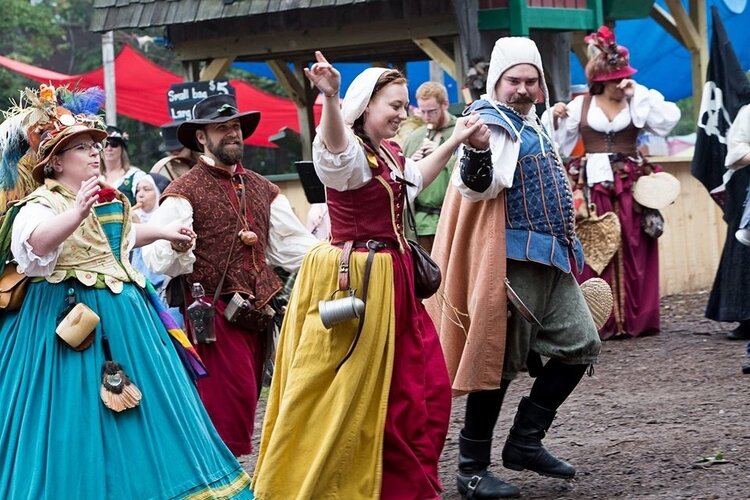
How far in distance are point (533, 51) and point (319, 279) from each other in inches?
49.8

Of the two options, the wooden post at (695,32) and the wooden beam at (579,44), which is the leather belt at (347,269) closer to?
the wooden beam at (579,44)

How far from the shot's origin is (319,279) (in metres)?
4.94

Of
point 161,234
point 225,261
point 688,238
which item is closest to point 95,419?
point 161,234

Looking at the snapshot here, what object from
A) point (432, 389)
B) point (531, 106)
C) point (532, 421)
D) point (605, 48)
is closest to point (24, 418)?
point (432, 389)

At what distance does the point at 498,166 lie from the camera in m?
Answer: 5.11

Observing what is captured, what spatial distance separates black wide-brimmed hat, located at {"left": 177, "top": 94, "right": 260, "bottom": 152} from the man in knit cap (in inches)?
51.4

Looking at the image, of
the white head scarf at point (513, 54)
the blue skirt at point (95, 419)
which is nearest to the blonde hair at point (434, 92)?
the white head scarf at point (513, 54)

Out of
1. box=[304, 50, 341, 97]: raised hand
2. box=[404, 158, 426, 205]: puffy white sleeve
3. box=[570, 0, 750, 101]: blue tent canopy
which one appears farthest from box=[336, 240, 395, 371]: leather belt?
box=[570, 0, 750, 101]: blue tent canopy

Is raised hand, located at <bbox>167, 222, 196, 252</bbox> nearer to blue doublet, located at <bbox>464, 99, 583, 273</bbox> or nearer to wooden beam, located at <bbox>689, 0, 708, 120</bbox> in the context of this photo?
blue doublet, located at <bbox>464, 99, 583, 273</bbox>

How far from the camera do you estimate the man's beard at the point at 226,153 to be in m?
6.10

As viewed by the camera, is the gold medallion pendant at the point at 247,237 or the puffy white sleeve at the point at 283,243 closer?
the gold medallion pendant at the point at 247,237

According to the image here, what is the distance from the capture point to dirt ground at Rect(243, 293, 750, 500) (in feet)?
17.6

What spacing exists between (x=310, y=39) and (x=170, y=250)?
6164 mm

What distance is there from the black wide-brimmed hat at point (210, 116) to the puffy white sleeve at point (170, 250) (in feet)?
1.25
